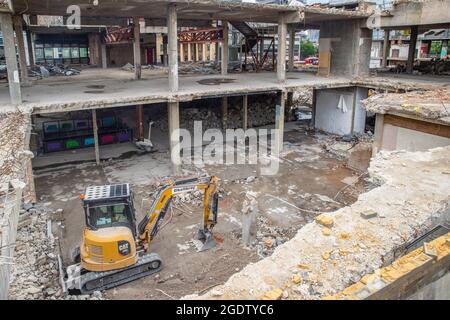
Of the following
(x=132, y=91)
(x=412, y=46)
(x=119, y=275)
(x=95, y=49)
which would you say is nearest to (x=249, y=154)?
(x=132, y=91)

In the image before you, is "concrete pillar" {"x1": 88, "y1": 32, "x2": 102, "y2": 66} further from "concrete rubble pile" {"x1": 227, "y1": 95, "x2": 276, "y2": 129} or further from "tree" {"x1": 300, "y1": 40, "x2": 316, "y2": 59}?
"tree" {"x1": 300, "y1": 40, "x2": 316, "y2": 59}

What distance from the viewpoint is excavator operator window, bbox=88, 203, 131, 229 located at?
8.28 metres

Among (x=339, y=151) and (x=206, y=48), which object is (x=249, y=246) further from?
(x=206, y=48)

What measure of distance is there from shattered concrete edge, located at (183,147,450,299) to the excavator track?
151 inches

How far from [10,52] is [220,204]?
8.78 meters

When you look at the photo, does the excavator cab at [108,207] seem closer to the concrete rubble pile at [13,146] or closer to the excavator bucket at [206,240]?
the concrete rubble pile at [13,146]

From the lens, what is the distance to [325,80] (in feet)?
69.4

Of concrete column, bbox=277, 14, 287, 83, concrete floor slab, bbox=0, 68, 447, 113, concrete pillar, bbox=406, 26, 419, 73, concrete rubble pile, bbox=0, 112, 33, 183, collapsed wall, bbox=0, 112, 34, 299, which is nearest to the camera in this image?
collapsed wall, bbox=0, 112, 34, 299

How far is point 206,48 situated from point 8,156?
30912mm

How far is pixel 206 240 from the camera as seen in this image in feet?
34.6

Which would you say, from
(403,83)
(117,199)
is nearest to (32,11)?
(117,199)

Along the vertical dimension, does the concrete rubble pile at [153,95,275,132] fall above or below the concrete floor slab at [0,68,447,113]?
below

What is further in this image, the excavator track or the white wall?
the white wall

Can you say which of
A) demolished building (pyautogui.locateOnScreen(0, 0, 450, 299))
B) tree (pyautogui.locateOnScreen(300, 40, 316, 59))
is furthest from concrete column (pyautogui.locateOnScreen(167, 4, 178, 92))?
tree (pyautogui.locateOnScreen(300, 40, 316, 59))
